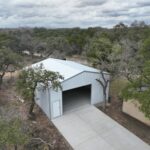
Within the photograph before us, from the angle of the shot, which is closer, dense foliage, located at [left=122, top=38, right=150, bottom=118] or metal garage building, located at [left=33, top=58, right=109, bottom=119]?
dense foliage, located at [left=122, top=38, right=150, bottom=118]

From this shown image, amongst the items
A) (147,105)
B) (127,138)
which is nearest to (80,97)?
(127,138)

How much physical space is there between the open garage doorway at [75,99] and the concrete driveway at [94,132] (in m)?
1.02

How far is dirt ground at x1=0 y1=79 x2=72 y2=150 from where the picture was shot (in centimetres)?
1052

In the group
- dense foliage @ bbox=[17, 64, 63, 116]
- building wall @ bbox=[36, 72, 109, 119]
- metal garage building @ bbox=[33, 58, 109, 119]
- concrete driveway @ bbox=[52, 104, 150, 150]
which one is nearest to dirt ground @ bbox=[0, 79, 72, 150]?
concrete driveway @ bbox=[52, 104, 150, 150]

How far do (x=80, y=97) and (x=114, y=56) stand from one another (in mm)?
5419

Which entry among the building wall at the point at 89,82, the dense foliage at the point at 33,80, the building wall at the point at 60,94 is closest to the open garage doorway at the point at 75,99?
the building wall at the point at 89,82

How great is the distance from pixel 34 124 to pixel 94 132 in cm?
451

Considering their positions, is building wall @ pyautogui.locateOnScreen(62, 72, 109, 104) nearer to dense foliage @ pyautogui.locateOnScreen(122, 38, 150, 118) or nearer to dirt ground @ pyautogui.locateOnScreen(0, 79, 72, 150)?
dirt ground @ pyautogui.locateOnScreen(0, 79, 72, 150)

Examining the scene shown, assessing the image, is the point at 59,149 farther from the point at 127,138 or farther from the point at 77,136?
the point at 127,138

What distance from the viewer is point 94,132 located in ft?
41.2

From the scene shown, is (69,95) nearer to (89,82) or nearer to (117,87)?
(89,82)

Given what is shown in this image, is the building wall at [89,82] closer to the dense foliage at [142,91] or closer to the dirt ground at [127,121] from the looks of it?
the dirt ground at [127,121]

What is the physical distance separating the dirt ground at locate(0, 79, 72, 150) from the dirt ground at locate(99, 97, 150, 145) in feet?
16.3

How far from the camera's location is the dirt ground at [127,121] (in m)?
12.5
